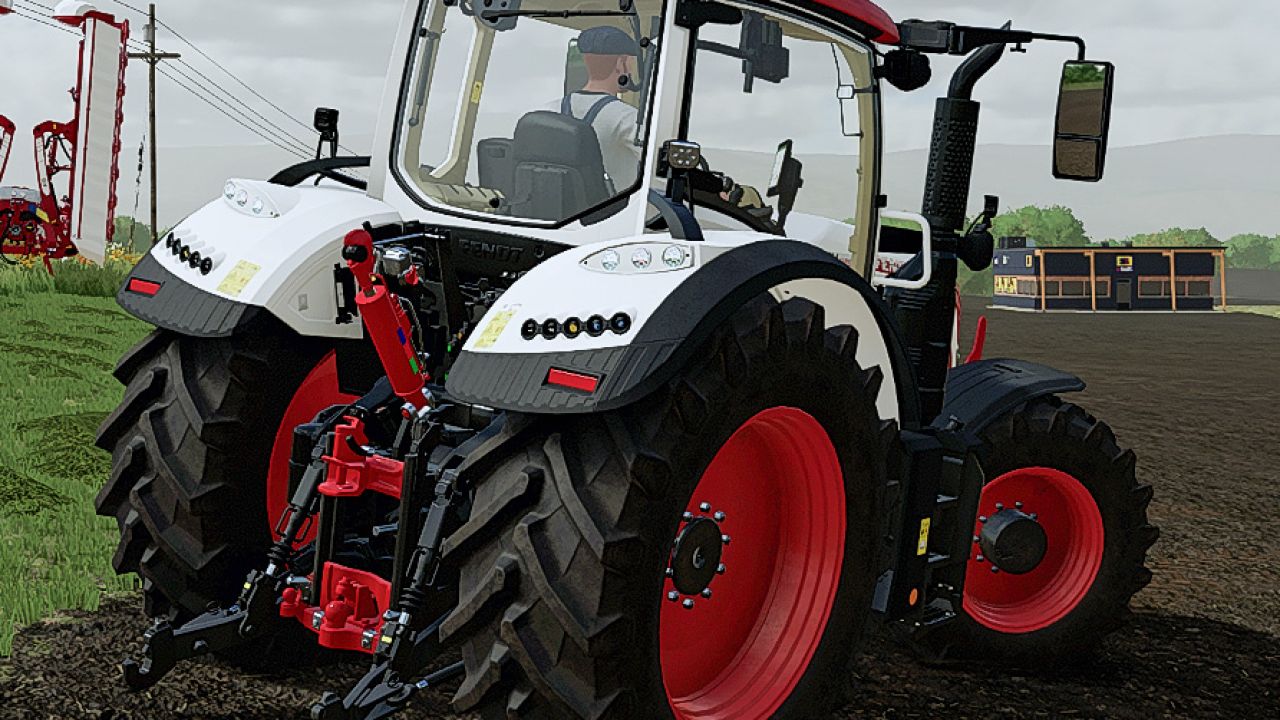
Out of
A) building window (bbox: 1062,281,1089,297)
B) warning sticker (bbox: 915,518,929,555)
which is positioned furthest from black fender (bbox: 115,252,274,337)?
building window (bbox: 1062,281,1089,297)

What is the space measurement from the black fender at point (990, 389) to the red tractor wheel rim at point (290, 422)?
214 centimetres

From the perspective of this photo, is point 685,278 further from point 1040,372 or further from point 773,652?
point 1040,372

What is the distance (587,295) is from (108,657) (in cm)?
257

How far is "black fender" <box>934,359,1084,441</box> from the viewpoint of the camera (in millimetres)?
4609

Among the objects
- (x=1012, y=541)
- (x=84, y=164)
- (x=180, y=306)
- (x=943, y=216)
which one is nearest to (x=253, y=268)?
(x=180, y=306)

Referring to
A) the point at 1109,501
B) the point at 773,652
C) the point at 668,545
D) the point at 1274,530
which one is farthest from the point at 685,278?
the point at 1274,530

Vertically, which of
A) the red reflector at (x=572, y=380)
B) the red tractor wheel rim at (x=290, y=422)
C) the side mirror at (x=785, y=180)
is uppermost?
the side mirror at (x=785, y=180)

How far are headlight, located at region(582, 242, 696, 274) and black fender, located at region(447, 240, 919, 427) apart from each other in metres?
0.07

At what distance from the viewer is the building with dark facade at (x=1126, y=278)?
32.3 m

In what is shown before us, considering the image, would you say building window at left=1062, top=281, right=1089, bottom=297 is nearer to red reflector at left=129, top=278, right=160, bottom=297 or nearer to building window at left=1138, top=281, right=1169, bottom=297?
building window at left=1138, top=281, right=1169, bottom=297

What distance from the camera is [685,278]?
3213mm

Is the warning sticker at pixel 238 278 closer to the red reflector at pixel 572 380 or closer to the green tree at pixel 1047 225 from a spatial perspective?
the red reflector at pixel 572 380

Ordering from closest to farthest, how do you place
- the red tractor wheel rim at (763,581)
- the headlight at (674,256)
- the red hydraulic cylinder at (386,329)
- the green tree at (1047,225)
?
the headlight at (674,256)
the red hydraulic cylinder at (386,329)
the red tractor wheel rim at (763,581)
the green tree at (1047,225)

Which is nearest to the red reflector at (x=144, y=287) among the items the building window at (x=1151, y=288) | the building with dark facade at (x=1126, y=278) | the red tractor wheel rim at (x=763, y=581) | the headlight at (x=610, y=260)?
the headlight at (x=610, y=260)
